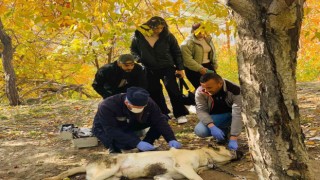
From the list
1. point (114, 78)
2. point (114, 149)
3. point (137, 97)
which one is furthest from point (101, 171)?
point (114, 78)

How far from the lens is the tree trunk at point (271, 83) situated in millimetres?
2238

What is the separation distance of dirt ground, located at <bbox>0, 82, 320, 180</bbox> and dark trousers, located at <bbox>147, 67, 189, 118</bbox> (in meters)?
0.37

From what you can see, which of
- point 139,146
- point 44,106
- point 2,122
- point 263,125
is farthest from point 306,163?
point 44,106

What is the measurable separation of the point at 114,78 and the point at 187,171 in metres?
2.09

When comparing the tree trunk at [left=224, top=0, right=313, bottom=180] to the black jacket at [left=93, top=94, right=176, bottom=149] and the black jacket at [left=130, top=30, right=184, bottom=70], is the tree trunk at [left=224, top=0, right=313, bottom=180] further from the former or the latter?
the black jacket at [left=130, top=30, right=184, bottom=70]

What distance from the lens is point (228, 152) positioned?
4078mm

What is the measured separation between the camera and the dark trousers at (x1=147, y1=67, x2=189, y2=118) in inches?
225

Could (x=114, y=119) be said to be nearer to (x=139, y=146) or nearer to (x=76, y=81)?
(x=139, y=146)

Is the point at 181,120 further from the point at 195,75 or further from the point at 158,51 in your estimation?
the point at 158,51

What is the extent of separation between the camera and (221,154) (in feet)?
13.3

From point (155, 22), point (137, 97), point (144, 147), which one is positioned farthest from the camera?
point (155, 22)

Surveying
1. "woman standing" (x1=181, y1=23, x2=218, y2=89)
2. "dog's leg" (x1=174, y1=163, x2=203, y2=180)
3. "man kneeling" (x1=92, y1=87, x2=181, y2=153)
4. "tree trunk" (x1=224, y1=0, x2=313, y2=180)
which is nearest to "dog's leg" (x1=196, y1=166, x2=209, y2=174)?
"dog's leg" (x1=174, y1=163, x2=203, y2=180)

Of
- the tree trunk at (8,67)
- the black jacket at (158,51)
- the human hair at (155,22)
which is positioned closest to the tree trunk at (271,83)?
the human hair at (155,22)

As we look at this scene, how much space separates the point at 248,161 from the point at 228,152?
26 cm
